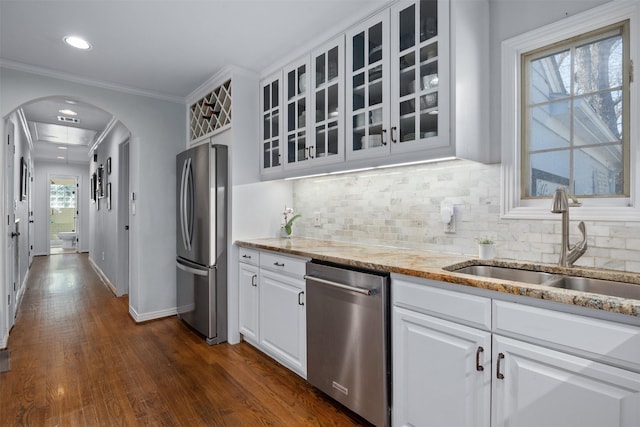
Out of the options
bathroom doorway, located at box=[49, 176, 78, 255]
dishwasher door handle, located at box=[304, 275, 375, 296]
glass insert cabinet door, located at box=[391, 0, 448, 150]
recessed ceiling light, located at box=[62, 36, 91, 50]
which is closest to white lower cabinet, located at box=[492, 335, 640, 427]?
dishwasher door handle, located at box=[304, 275, 375, 296]

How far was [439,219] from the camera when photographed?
7.18ft

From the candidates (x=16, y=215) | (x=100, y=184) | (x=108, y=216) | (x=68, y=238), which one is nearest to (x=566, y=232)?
(x=16, y=215)

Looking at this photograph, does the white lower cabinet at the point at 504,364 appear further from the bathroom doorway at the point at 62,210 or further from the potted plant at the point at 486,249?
the bathroom doorway at the point at 62,210

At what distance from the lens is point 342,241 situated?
2887 mm

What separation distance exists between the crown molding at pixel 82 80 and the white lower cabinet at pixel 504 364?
337 centimetres

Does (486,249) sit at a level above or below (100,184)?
below

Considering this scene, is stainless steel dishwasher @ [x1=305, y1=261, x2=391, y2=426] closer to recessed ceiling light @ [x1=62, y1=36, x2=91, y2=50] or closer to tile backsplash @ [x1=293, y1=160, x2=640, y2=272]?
tile backsplash @ [x1=293, y1=160, x2=640, y2=272]

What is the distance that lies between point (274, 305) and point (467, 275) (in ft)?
5.06

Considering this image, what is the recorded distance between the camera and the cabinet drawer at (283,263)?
230cm

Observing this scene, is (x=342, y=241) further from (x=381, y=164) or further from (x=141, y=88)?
(x=141, y=88)

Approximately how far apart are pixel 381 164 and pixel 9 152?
11.6 feet

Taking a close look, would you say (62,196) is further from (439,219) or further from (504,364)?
(504,364)

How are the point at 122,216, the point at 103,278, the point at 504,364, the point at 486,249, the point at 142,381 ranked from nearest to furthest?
the point at 504,364, the point at 486,249, the point at 142,381, the point at 122,216, the point at 103,278

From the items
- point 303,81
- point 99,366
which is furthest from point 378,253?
point 99,366
